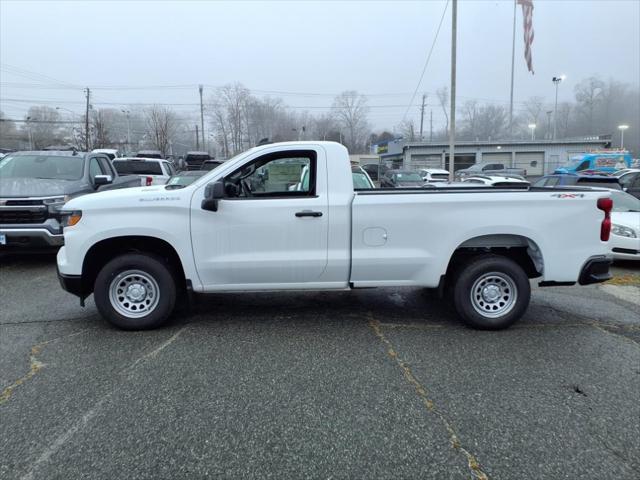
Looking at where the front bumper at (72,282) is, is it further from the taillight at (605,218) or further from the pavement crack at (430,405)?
the taillight at (605,218)

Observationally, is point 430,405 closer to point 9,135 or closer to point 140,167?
point 140,167

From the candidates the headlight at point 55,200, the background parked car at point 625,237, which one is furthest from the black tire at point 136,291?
the background parked car at point 625,237

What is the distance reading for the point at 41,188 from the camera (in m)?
8.02

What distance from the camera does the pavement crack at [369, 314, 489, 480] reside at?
2.76 meters

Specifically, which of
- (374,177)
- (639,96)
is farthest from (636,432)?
(639,96)

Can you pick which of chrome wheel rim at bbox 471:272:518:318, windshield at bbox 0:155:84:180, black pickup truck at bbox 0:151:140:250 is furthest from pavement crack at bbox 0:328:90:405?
windshield at bbox 0:155:84:180

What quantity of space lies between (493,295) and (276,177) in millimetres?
2665

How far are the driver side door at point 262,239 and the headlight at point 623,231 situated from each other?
20.4 ft

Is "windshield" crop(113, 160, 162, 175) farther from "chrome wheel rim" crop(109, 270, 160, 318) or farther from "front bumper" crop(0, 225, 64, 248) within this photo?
"chrome wheel rim" crop(109, 270, 160, 318)

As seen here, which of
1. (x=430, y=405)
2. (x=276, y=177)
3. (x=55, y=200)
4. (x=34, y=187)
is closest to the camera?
(x=430, y=405)

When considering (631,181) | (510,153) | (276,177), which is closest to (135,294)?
(276,177)

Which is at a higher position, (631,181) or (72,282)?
(631,181)

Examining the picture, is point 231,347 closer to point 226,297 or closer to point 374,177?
point 226,297

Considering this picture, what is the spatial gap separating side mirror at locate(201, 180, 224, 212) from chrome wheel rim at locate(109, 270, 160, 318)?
98 cm
